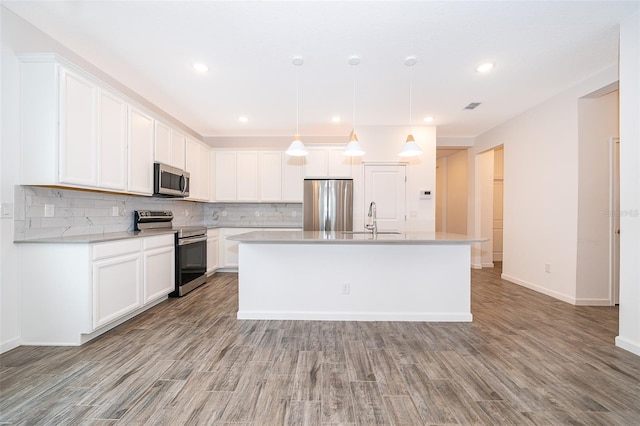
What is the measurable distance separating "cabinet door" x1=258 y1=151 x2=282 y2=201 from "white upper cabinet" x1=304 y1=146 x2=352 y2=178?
1.89ft

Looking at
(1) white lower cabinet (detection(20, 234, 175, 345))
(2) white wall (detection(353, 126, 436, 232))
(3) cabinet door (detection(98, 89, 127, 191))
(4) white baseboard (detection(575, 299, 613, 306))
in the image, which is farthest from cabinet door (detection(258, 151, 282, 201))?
(4) white baseboard (detection(575, 299, 613, 306))

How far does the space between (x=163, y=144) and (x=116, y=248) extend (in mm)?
1764

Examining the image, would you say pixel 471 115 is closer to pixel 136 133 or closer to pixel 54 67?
pixel 136 133

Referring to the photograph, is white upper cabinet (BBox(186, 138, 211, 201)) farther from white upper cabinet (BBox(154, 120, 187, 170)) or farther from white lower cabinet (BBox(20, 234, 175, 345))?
white lower cabinet (BBox(20, 234, 175, 345))

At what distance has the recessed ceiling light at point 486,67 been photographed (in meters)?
3.01

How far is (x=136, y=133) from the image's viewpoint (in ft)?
11.0

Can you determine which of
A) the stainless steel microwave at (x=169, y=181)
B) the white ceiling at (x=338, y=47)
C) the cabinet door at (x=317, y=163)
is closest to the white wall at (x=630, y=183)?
the white ceiling at (x=338, y=47)

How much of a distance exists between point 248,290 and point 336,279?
0.97 m

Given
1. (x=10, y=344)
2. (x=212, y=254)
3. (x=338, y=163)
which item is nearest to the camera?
(x=10, y=344)

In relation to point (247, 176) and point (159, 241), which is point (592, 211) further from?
point (159, 241)

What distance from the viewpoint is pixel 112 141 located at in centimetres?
295

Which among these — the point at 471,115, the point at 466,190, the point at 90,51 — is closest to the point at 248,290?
the point at 90,51

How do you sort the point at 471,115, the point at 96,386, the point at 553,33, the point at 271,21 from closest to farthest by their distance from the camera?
the point at 96,386
the point at 271,21
the point at 553,33
the point at 471,115

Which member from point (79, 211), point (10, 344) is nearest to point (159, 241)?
point (79, 211)
